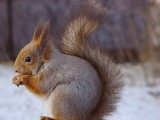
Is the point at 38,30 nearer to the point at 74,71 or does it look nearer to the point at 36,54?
the point at 36,54

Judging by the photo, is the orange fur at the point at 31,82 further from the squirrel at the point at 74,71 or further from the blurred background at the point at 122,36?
the blurred background at the point at 122,36

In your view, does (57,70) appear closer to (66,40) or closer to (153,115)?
(66,40)

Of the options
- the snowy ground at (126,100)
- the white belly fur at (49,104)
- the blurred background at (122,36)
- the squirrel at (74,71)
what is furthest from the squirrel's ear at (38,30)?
the blurred background at (122,36)

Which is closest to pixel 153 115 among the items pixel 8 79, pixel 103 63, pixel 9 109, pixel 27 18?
pixel 9 109

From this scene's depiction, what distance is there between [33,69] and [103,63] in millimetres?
279

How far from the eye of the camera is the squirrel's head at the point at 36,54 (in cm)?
170

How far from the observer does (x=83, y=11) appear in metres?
1.80

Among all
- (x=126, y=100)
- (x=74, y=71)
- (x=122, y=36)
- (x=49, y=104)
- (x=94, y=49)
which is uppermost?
(x=122, y=36)

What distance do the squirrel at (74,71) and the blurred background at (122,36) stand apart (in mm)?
1694

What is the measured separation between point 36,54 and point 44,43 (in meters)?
0.05

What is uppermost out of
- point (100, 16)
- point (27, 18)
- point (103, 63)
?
point (27, 18)

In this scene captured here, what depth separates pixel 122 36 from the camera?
15.5ft

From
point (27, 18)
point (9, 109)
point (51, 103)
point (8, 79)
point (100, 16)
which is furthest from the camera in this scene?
point (27, 18)

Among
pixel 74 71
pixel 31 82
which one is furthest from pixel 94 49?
pixel 31 82
